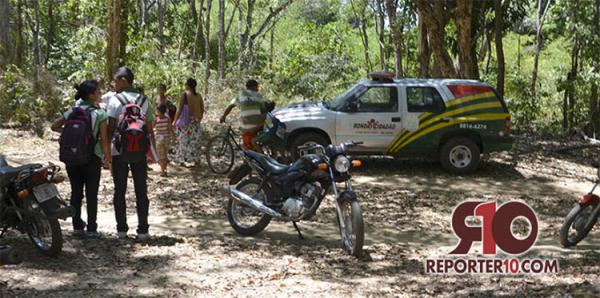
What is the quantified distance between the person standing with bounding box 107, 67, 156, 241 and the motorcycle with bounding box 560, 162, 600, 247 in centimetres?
470

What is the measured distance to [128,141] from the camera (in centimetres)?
757

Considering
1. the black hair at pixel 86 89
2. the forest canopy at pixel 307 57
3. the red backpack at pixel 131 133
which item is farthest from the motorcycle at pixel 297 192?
the forest canopy at pixel 307 57

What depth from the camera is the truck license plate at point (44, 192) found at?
700cm

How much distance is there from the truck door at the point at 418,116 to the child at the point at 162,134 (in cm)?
392

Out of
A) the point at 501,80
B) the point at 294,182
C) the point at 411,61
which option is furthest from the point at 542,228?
the point at 411,61

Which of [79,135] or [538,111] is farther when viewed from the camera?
[538,111]

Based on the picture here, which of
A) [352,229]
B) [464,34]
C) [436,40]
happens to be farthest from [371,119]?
[352,229]

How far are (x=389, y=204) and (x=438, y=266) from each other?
11.7 feet

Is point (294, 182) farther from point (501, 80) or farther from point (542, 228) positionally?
point (501, 80)

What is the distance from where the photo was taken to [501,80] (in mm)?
19578

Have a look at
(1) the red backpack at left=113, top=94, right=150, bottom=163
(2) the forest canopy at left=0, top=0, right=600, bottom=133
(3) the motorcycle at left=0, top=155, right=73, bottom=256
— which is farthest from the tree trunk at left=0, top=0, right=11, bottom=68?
(3) the motorcycle at left=0, top=155, right=73, bottom=256

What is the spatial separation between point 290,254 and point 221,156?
18.3ft

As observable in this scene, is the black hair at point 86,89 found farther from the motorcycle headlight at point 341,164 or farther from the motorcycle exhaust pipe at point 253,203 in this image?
the motorcycle headlight at point 341,164

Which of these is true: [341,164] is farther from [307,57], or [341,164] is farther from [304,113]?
[307,57]
